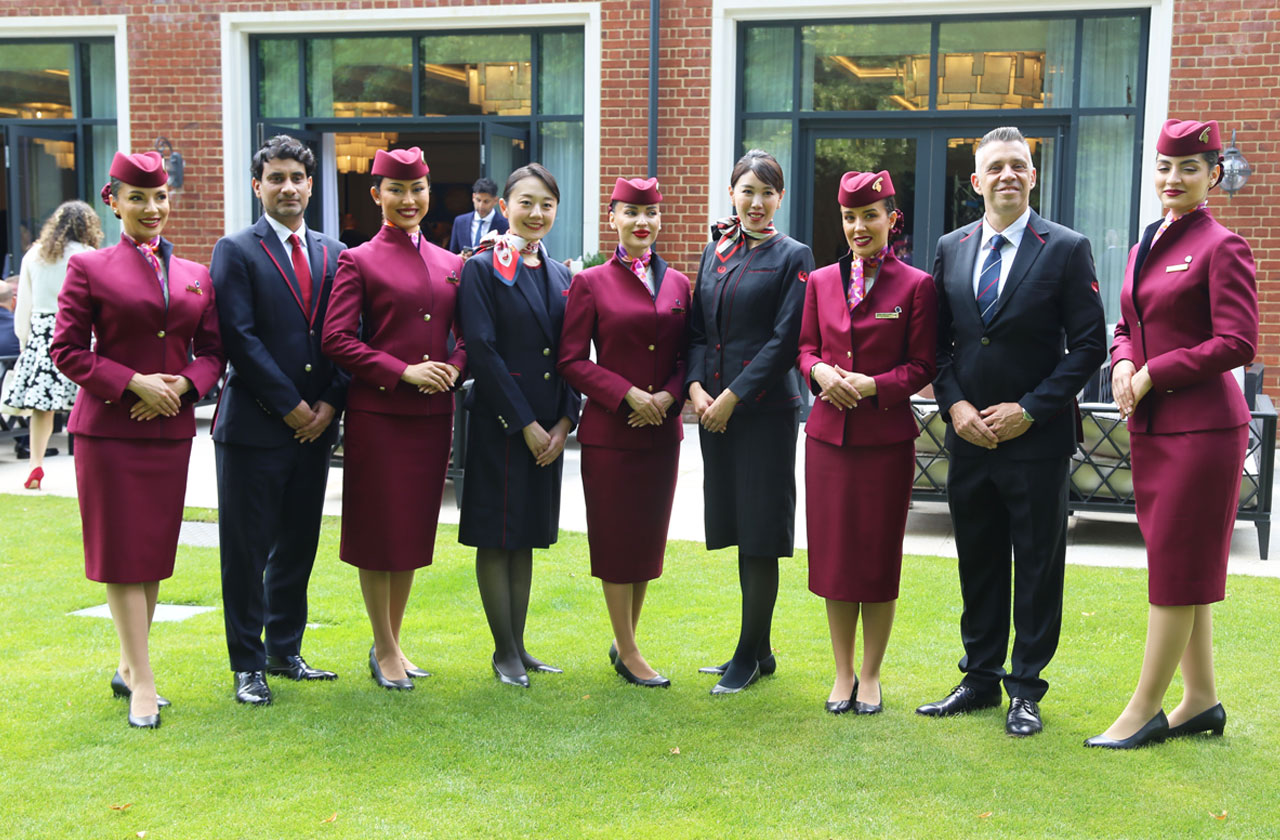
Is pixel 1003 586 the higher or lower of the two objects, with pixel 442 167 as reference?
lower

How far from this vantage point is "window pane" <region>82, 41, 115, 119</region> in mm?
13055

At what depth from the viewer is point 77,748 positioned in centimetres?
414

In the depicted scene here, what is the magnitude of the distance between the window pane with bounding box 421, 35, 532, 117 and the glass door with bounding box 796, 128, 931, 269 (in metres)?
2.77

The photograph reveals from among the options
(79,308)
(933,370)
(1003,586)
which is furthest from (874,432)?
(79,308)

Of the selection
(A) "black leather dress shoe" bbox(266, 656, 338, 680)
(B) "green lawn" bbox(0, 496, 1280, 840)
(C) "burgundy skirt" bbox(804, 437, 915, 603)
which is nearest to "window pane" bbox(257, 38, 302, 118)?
(B) "green lawn" bbox(0, 496, 1280, 840)

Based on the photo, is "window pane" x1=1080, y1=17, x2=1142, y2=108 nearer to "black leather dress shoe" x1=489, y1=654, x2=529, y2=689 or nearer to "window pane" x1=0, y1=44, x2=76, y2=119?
"black leather dress shoe" x1=489, y1=654, x2=529, y2=689

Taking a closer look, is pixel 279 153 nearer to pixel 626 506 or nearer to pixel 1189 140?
pixel 626 506

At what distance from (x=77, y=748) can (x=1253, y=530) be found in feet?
21.2

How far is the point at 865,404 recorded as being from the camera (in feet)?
14.6

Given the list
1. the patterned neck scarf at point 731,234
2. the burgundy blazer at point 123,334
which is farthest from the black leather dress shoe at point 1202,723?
the burgundy blazer at point 123,334

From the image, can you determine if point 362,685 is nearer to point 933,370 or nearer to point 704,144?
point 933,370

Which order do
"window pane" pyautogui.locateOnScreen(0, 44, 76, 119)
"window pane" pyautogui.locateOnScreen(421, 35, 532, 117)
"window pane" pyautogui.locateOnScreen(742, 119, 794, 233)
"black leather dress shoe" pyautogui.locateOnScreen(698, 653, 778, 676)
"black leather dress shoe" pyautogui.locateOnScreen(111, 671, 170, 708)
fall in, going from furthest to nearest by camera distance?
"window pane" pyautogui.locateOnScreen(0, 44, 76, 119)
"window pane" pyautogui.locateOnScreen(421, 35, 532, 117)
"window pane" pyautogui.locateOnScreen(742, 119, 794, 233)
"black leather dress shoe" pyautogui.locateOnScreen(698, 653, 778, 676)
"black leather dress shoe" pyautogui.locateOnScreen(111, 671, 170, 708)

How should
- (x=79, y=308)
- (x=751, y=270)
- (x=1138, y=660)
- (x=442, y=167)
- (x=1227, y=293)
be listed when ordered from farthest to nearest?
(x=442, y=167)
(x=1138, y=660)
(x=751, y=270)
(x=79, y=308)
(x=1227, y=293)

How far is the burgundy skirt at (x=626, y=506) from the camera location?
482 cm
